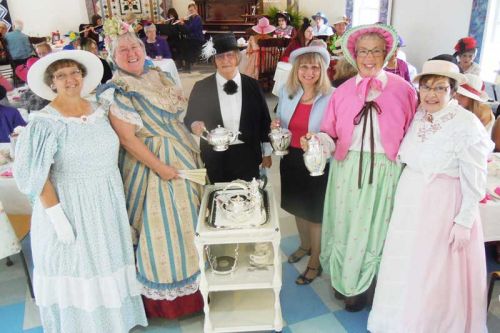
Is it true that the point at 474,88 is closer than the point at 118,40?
No

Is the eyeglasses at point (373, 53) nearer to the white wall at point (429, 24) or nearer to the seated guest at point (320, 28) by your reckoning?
the white wall at point (429, 24)

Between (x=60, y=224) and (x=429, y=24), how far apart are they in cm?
532

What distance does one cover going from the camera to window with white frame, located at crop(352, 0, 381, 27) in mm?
7363

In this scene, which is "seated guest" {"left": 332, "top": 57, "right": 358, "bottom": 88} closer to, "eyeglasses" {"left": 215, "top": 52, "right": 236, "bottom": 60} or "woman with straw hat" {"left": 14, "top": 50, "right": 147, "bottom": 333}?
"eyeglasses" {"left": 215, "top": 52, "right": 236, "bottom": 60}

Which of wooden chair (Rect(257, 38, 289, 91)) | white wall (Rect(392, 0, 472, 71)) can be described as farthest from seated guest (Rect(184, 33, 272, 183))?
wooden chair (Rect(257, 38, 289, 91))

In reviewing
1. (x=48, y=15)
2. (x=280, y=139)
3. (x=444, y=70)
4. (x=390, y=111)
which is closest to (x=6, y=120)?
(x=280, y=139)

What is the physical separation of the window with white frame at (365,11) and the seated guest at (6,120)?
19.2ft

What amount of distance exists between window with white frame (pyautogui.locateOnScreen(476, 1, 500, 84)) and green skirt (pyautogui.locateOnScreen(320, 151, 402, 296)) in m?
3.29

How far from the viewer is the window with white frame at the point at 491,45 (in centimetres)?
447

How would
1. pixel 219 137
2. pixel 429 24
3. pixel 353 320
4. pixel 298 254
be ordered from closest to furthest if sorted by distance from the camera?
pixel 219 137 < pixel 353 320 < pixel 298 254 < pixel 429 24

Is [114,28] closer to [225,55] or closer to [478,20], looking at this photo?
[225,55]

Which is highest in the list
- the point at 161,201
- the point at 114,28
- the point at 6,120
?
the point at 114,28

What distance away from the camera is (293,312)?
2439mm

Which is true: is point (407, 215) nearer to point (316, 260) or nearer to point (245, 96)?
point (316, 260)
